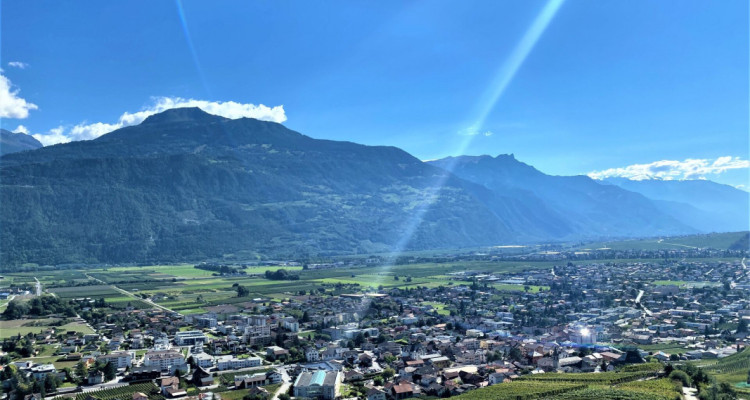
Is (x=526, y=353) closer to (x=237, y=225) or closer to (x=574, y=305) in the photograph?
(x=574, y=305)

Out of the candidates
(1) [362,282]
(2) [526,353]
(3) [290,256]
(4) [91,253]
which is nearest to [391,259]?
(3) [290,256]

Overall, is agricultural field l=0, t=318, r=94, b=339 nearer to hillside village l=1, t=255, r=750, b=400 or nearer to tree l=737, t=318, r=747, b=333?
hillside village l=1, t=255, r=750, b=400

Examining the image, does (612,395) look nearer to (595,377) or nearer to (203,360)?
(595,377)

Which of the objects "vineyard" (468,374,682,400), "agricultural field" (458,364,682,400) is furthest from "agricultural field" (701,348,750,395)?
"vineyard" (468,374,682,400)

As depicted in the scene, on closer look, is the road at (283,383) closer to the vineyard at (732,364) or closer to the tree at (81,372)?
the tree at (81,372)

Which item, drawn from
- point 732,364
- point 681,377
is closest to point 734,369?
point 732,364
